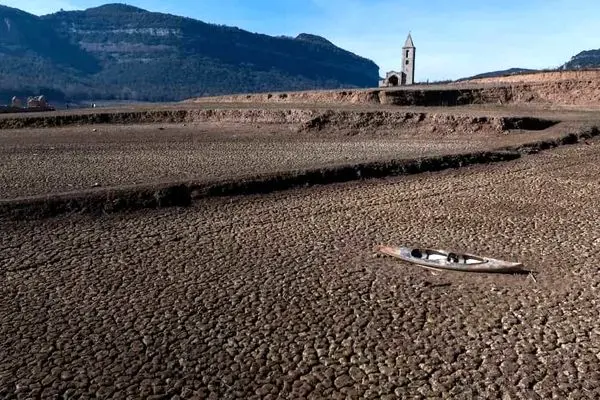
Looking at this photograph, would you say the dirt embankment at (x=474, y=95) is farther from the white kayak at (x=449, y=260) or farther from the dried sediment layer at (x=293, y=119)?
the white kayak at (x=449, y=260)

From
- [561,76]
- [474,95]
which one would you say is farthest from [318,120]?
[561,76]

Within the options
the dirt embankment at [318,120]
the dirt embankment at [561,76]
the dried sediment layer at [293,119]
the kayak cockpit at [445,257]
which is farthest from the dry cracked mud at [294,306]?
the dirt embankment at [561,76]

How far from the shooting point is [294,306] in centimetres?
479

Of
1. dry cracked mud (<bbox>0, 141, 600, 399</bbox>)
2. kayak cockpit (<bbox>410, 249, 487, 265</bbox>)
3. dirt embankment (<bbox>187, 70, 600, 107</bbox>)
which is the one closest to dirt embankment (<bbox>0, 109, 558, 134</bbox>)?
dirt embankment (<bbox>187, 70, 600, 107</bbox>)

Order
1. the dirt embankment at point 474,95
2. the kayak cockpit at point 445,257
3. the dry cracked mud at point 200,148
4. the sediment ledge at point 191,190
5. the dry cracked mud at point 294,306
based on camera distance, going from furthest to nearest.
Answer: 1. the dirt embankment at point 474,95
2. the dry cracked mud at point 200,148
3. the sediment ledge at point 191,190
4. the kayak cockpit at point 445,257
5. the dry cracked mud at point 294,306

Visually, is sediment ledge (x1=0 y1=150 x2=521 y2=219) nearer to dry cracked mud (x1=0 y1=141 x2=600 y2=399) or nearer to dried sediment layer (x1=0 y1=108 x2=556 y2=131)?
dry cracked mud (x1=0 y1=141 x2=600 y2=399)

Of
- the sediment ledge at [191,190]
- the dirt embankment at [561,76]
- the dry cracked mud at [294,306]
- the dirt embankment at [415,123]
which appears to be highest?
the dirt embankment at [561,76]

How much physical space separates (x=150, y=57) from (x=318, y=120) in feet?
487

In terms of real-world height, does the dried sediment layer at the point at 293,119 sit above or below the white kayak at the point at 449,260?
above

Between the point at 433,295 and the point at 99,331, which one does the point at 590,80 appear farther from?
the point at 99,331

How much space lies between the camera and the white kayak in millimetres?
5477

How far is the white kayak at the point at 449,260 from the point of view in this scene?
18.0 ft

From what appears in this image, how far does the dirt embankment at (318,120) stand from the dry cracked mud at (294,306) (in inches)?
376

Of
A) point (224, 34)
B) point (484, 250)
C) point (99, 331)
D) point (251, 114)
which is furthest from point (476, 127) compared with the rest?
point (224, 34)
